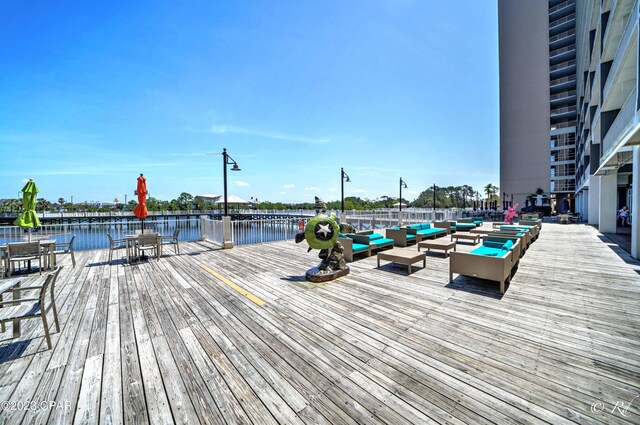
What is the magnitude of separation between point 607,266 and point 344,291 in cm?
788

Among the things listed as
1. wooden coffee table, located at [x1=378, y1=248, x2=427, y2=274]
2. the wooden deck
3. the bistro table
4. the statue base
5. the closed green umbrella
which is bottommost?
the wooden deck

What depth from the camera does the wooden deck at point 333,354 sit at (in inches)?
82.7

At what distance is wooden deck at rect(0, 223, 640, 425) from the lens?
6.89ft

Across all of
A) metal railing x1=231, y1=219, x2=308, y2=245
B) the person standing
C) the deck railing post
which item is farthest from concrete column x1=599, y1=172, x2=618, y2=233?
the deck railing post

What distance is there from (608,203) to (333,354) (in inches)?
789

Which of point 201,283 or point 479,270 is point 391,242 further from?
point 201,283

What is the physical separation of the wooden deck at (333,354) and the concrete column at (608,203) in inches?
503

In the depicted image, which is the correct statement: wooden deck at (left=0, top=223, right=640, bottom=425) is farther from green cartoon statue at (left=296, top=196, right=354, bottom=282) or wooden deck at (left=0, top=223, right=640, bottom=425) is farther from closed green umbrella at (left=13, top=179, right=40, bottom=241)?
closed green umbrella at (left=13, top=179, right=40, bottom=241)

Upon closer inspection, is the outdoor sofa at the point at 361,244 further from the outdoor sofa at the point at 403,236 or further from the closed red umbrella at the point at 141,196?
the closed red umbrella at the point at 141,196

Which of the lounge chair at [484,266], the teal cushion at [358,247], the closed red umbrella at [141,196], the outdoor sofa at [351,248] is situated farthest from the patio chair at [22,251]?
the lounge chair at [484,266]

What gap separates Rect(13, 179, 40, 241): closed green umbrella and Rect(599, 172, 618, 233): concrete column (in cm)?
2547

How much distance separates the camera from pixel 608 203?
45.3 feet

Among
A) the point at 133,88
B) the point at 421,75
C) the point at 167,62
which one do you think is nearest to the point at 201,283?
the point at 167,62

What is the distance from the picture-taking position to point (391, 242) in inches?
330
